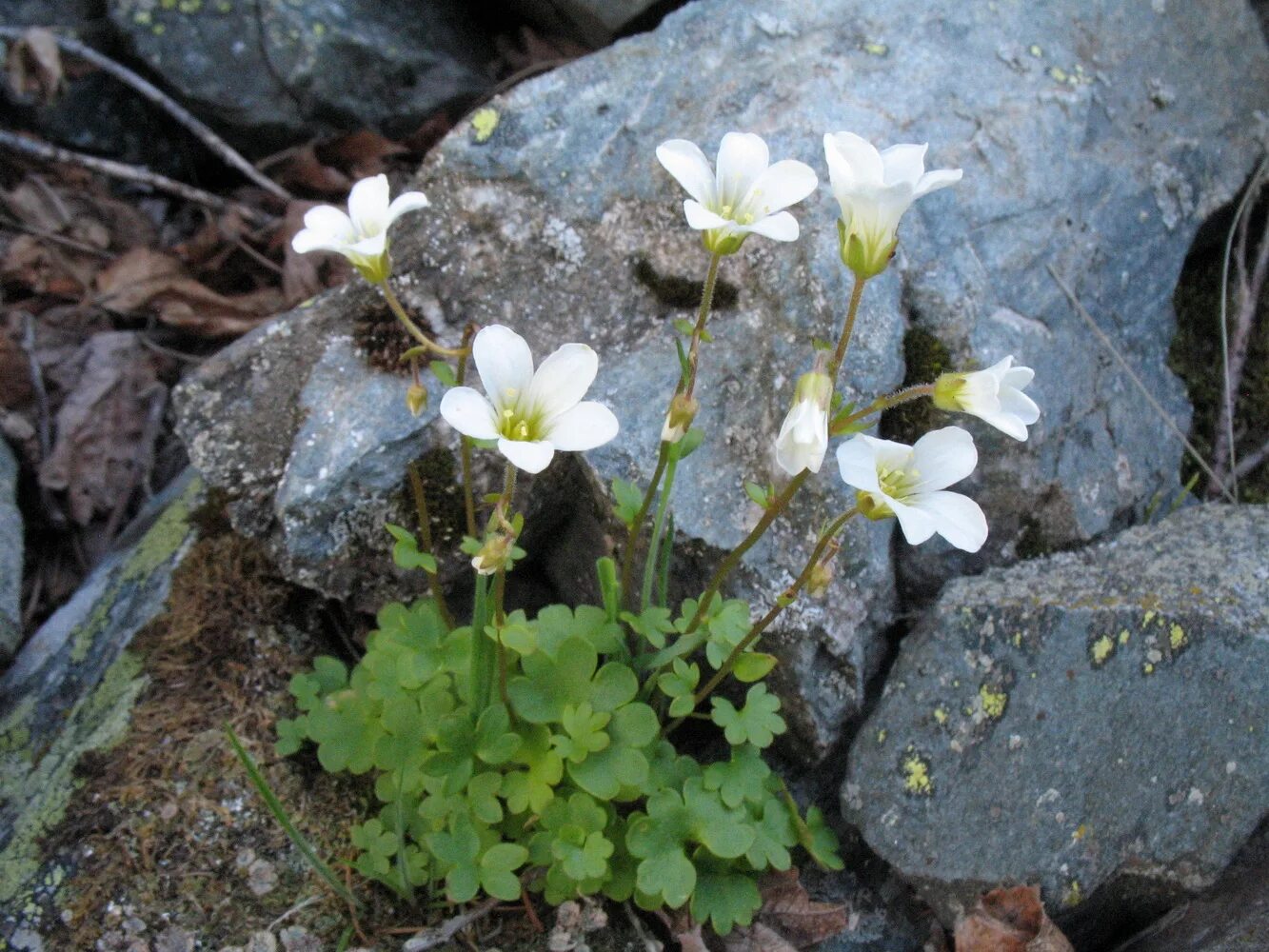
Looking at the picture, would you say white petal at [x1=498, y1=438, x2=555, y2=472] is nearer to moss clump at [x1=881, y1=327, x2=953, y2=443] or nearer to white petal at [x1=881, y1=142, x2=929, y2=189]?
white petal at [x1=881, y1=142, x2=929, y2=189]

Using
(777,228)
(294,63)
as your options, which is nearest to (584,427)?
(777,228)

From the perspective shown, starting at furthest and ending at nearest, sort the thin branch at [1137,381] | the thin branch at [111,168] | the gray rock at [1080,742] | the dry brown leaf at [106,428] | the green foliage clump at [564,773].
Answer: the thin branch at [111,168] → the dry brown leaf at [106,428] → the thin branch at [1137,381] → the gray rock at [1080,742] → the green foliage clump at [564,773]

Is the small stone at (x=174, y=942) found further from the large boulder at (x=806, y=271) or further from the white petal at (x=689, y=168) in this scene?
the white petal at (x=689, y=168)

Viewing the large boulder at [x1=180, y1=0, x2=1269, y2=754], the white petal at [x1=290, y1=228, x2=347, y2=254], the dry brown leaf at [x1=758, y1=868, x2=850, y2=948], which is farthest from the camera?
the large boulder at [x1=180, y1=0, x2=1269, y2=754]

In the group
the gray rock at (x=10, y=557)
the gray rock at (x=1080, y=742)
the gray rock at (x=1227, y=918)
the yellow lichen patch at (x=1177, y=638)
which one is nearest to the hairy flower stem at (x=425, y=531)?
the gray rock at (x=1080, y=742)

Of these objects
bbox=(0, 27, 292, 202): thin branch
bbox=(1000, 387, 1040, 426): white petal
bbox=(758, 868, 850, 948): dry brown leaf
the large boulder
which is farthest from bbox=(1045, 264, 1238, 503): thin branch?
bbox=(0, 27, 292, 202): thin branch

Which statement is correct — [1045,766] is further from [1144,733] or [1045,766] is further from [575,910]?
[575,910]
